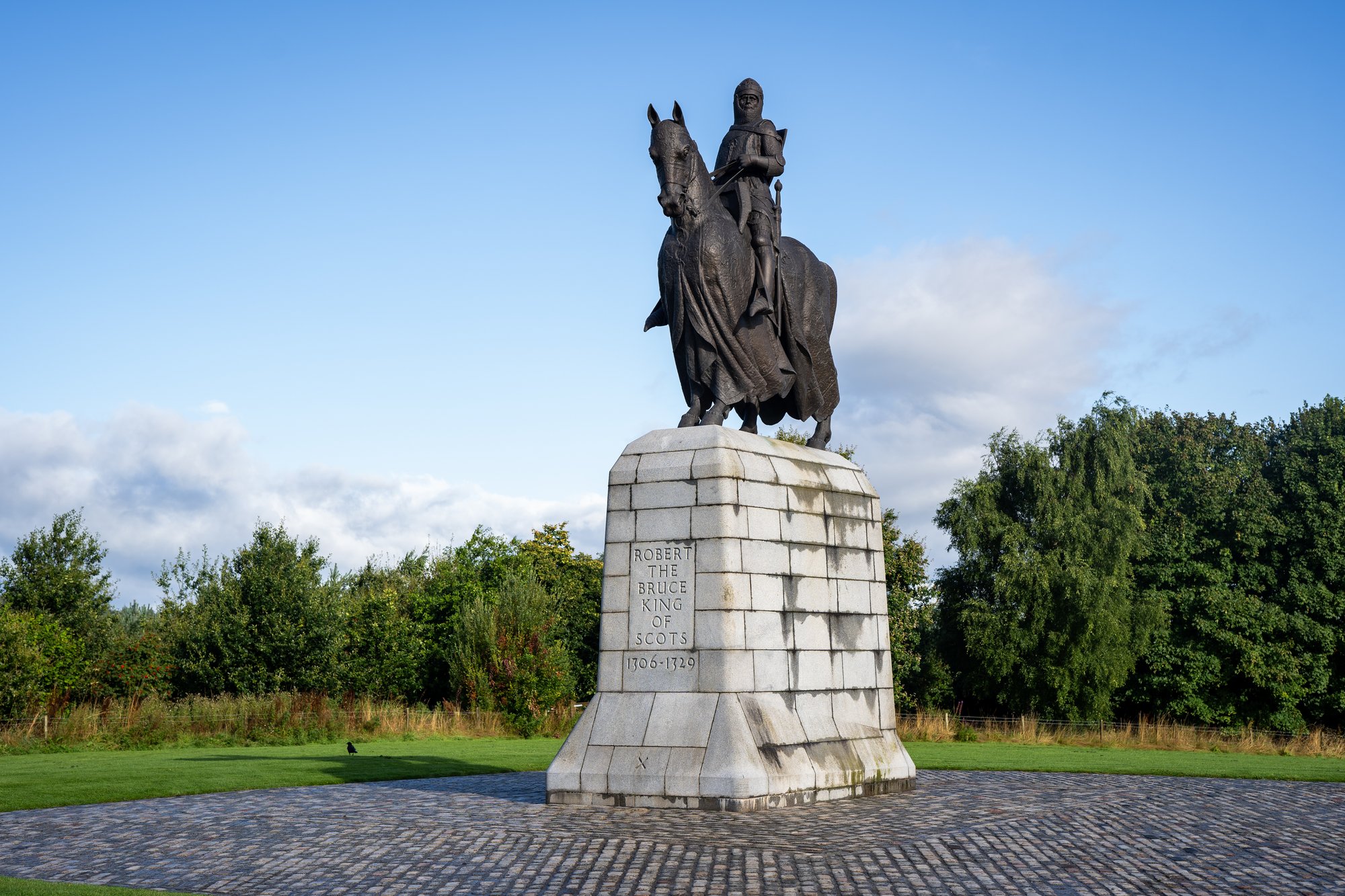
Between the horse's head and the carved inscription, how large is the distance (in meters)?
3.83

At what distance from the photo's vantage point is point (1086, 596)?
4178 cm

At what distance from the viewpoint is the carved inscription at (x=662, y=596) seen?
12.6 m

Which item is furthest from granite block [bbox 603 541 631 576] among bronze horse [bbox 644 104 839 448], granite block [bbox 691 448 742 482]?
bronze horse [bbox 644 104 839 448]

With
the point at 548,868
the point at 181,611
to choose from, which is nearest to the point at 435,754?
the point at 548,868

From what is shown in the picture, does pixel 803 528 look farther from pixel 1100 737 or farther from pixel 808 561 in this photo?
pixel 1100 737

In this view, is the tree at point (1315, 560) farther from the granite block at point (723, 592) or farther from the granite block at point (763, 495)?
the granite block at point (723, 592)

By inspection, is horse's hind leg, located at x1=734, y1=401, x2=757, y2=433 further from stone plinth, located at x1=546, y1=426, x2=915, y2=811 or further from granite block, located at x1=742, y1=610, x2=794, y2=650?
granite block, located at x1=742, y1=610, x2=794, y2=650

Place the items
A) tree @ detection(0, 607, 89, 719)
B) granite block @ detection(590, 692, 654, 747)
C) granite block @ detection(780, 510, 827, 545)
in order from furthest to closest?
tree @ detection(0, 607, 89, 719)
granite block @ detection(780, 510, 827, 545)
granite block @ detection(590, 692, 654, 747)

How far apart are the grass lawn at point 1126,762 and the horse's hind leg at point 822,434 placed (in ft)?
18.9

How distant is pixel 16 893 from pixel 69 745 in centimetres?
1965

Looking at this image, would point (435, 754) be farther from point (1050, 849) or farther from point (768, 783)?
point (1050, 849)

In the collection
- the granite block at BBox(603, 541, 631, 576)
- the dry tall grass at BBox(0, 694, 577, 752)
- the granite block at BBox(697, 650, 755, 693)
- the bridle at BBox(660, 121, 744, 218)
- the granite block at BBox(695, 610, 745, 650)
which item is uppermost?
the bridle at BBox(660, 121, 744, 218)

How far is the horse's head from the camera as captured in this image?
1366cm

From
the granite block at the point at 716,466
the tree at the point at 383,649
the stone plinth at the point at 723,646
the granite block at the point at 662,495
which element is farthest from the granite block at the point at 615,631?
the tree at the point at 383,649
